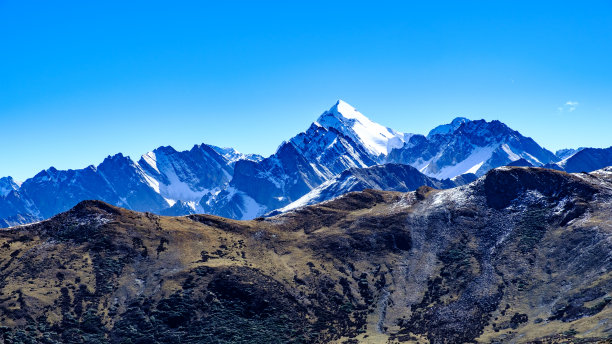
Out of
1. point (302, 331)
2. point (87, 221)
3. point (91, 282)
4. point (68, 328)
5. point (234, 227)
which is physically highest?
point (87, 221)

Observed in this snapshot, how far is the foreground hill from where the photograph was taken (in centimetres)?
12450

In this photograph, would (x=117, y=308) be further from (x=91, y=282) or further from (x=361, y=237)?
(x=361, y=237)

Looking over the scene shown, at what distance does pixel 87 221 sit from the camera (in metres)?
165

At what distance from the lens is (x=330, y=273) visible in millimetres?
154750

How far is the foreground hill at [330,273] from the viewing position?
124m

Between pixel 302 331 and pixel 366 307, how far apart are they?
67.6ft

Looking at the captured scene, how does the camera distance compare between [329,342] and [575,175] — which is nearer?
[329,342]

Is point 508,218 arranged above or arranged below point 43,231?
below

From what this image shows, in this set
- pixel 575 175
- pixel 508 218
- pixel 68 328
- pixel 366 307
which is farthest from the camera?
pixel 575 175

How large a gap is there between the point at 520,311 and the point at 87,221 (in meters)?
120

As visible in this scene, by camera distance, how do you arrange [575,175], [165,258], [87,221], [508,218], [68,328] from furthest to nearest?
1. [575,175]
2. [508,218]
3. [87,221]
4. [165,258]
5. [68,328]

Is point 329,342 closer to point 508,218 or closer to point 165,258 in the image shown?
point 165,258

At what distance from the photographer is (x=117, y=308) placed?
131125 millimetres

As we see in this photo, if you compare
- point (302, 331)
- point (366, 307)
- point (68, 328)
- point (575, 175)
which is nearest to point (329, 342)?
point (302, 331)
